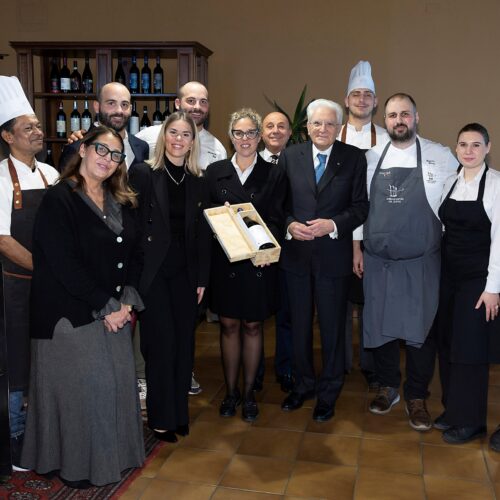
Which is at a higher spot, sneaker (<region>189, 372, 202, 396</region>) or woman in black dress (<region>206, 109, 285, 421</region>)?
woman in black dress (<region>206, 109, 285, 421</region>)

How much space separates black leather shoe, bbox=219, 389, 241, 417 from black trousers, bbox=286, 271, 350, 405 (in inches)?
15.6

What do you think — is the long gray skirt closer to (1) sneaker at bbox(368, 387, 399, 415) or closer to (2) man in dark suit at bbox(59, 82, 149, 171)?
(2) man in dark suit at bbox(59, 82, 149, 171)

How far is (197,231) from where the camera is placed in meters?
2.99

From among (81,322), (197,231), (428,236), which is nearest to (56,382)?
(81,322)

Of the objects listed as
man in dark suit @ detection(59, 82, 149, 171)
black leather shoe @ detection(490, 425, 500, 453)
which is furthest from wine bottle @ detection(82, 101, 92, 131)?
black leather shoe @ detection(490, 425, 500, 453)

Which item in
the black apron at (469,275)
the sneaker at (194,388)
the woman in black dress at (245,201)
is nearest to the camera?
the black apron at (469,275)

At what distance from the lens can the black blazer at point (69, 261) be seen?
2402 mm

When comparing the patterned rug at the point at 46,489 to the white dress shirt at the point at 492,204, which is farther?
the white dress shirt at the point at 492,204

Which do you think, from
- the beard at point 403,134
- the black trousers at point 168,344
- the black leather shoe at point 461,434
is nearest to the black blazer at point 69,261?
the black trousers at point 168,344

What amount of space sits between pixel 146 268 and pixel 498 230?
1588 millimetres

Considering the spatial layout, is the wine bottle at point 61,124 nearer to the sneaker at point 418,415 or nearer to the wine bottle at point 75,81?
the wine bottle at point 75,81

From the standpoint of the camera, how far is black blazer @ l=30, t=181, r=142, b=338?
2402 millimetres

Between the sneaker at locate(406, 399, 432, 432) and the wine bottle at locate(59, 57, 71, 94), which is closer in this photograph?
the sneaker at locate(406, 399, 432, 432)

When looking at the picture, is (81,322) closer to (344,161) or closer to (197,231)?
(197,231)
